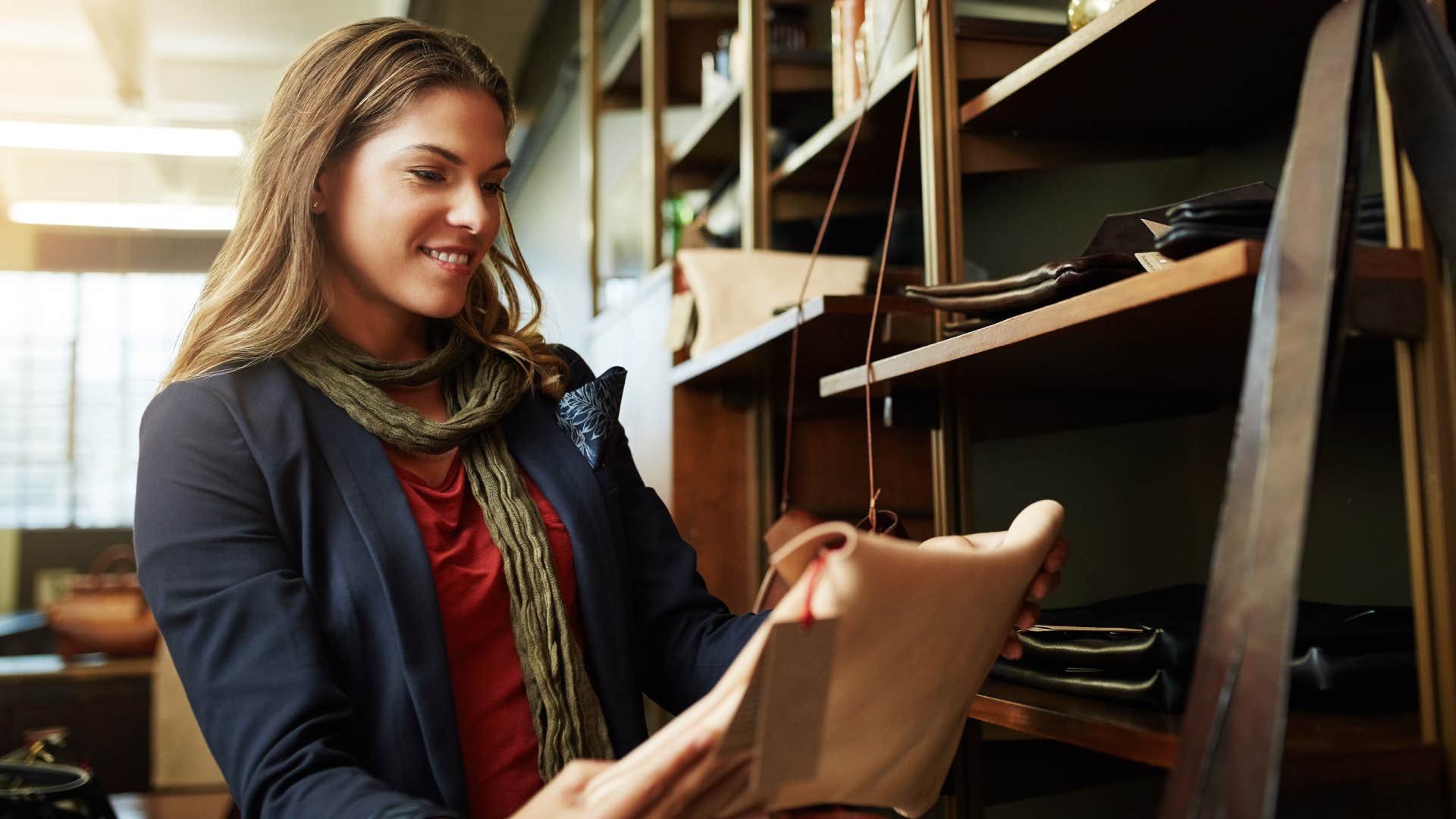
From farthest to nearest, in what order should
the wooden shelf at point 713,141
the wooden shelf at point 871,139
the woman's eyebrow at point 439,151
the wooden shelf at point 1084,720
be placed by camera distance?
the wooden shelf at point 713,141
the wooden shelf at point 871,139
the woman's eyebrow at point 439,151
the wooden shelf at point 1084,720

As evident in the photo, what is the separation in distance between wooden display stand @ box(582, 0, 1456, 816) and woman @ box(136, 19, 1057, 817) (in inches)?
8.7

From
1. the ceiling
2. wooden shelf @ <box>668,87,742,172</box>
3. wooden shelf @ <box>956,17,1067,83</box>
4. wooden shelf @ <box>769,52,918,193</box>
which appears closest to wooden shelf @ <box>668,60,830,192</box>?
wooden shelf @ <box>668,87,742,172</box>

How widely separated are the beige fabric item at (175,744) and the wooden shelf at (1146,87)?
3002mm

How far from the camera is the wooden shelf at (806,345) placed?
4.26 feet

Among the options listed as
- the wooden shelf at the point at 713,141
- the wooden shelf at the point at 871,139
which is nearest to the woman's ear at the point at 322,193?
the wooden shelf at the point at 871,139

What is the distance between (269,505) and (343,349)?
8.1 inches

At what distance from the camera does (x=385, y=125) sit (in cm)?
119

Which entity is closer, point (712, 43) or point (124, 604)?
point (712, 43)

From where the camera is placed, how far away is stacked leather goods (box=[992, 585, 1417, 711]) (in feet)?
2.90

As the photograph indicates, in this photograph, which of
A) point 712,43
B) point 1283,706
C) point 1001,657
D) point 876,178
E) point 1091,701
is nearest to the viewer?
point 1283,706

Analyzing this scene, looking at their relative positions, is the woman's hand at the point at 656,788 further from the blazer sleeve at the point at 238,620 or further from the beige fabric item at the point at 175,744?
the beige fabric item at the point at 175,744

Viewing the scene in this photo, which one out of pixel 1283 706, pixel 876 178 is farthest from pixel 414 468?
pixel 876 178

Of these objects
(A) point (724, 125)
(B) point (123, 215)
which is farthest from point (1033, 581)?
(B) point (123, 215)

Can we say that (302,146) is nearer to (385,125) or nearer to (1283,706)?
(385,125)
